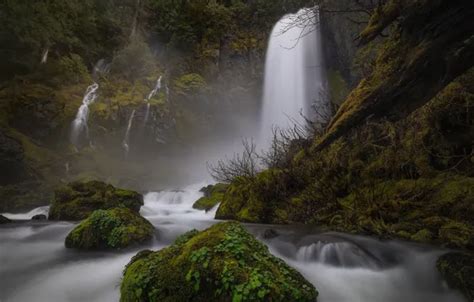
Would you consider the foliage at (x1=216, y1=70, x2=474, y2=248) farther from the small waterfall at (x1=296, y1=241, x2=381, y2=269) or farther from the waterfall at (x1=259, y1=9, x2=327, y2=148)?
the waterfall at (x1=259, y1=9, x2=327, y2=148)

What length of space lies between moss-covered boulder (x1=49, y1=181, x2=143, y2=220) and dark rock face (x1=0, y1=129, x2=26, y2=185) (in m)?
5.49

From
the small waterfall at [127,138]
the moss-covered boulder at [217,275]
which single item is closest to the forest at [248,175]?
the moss-covered boulder at [217,275]

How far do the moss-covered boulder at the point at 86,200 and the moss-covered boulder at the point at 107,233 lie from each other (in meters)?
3.18

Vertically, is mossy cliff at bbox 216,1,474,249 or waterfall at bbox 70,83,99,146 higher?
waterfall at bbox 70,83,99,146

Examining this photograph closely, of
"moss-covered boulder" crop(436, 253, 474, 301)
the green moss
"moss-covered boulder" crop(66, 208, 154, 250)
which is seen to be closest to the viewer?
"moss-covered boulder" crop(436, 253, 474, 301)

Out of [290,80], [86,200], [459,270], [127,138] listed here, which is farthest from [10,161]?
[290,80]

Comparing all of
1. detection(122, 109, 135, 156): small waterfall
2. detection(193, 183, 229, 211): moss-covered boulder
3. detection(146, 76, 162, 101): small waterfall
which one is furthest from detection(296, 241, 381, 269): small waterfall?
detection(146, 76, 162, 101): small waterfall

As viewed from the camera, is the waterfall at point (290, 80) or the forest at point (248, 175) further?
the waterfall at point (290, 80)

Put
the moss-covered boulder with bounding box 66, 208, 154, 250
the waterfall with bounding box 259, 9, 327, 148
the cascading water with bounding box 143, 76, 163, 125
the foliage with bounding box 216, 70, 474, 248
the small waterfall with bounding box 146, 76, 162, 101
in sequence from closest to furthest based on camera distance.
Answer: the foliage with bounding box 216, 70, 474, 248 → the moss-covered boulder with bounding box 66, 208, 154, 250 → the cascading water with bounding box 143, 76, 163, 125 → the small waterfall with bounding box 146, 76, 162, 101 → the waterfall with bounding box 259, 9, 327, 148

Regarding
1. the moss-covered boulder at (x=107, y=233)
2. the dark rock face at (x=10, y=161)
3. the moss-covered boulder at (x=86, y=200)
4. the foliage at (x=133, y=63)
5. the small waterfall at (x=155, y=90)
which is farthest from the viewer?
the foliage at (x=133, y=63)

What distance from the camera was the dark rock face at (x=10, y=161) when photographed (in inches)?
600

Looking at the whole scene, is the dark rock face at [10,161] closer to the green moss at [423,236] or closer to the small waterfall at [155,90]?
the small waterfall at [155,90]

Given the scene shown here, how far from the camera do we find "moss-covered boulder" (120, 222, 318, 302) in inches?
149

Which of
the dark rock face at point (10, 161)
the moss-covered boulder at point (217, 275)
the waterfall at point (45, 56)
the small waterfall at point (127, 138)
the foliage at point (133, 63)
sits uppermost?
the foliage at point (133, 63)
